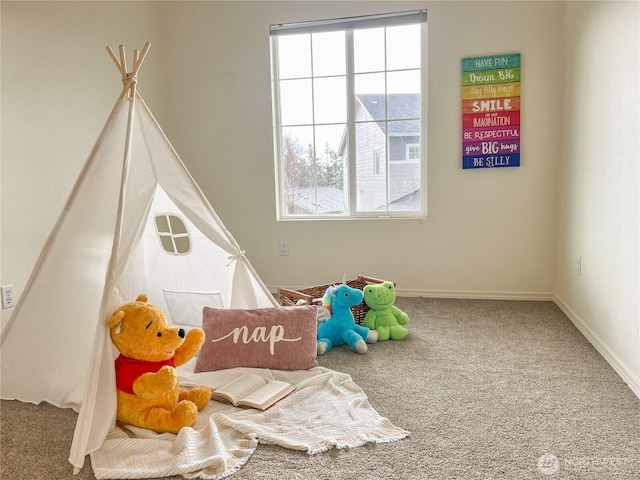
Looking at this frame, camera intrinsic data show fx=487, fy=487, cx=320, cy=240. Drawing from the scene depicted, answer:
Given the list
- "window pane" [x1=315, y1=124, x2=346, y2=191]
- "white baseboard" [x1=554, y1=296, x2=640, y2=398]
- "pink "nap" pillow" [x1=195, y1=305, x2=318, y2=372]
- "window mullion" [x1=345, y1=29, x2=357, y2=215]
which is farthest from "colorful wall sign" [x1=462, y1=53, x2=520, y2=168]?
"pink "nap" pillow" [x1=195, y1=305, x2=318, y2=372]

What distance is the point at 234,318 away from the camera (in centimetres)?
220

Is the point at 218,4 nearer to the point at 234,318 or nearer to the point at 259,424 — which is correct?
the point at 234,318

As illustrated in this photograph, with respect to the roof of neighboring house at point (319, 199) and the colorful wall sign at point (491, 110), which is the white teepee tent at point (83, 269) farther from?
the colorful wall sign at point (491, 110)

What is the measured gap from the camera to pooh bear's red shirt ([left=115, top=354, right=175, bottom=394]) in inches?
67.5

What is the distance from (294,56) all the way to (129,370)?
2.63 metres

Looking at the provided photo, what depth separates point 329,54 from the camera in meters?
3.51

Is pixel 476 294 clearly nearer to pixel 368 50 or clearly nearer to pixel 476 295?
pixel 476 295

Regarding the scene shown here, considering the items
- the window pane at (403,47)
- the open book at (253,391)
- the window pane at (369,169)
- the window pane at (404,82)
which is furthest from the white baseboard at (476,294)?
the open book at (253,391)

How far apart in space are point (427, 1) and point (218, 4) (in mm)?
1493

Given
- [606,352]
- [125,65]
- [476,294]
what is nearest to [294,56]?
[125,65]

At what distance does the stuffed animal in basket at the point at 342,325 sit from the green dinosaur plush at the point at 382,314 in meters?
0.09

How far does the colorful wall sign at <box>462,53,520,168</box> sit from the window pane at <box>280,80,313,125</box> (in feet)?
3.61

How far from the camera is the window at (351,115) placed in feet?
11.2

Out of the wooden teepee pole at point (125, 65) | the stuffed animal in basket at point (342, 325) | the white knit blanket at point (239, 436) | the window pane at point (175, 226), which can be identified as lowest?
the white knit blanket at point (239, 436)
